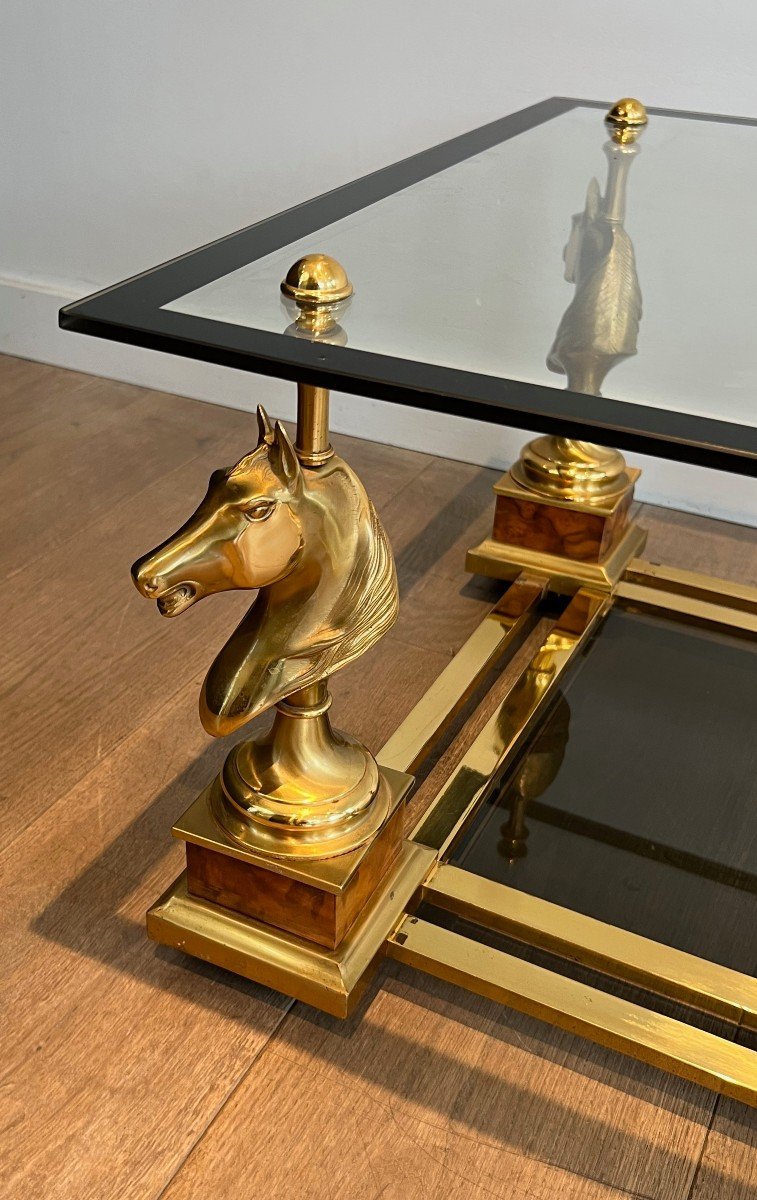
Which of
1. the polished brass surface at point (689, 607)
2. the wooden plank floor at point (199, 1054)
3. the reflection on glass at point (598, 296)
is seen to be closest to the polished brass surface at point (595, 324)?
the reflection on glass at point (598, 296)

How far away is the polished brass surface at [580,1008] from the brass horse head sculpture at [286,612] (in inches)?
3.7

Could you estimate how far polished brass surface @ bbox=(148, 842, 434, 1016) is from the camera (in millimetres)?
802

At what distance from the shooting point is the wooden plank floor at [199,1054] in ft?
2.42

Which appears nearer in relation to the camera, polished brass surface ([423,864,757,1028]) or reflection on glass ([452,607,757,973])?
polished brass surface ([423,864,757,1028])

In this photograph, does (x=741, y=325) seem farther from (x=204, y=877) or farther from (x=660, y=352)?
(x=204, y=877)

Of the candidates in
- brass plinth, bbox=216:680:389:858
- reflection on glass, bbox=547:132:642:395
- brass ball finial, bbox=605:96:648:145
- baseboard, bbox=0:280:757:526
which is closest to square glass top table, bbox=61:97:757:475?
reflection on glass, bbox=547:132:642:395

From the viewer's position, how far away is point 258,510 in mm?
715

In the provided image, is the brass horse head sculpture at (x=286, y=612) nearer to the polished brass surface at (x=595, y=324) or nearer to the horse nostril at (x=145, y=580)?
the horse nostril at (x=145, y=580)

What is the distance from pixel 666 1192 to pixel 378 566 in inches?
16.2

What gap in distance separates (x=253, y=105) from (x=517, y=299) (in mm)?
1078

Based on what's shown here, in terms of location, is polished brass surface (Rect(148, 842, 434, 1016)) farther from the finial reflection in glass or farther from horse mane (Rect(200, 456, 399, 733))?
the finial reflection in glass

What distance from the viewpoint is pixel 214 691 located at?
2.52 feet

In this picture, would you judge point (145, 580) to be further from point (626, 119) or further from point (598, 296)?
point (626, 119)

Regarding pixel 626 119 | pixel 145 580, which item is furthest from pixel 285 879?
pixel 626 119
